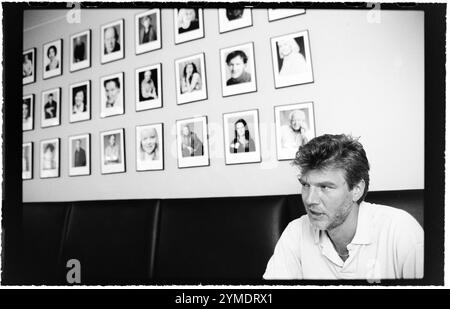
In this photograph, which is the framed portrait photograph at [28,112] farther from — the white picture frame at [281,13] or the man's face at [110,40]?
the white picture frame at [281,13]

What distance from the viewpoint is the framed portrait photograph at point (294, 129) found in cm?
129

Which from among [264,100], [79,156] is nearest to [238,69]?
[264,100]

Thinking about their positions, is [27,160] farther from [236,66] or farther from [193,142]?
[236,66]

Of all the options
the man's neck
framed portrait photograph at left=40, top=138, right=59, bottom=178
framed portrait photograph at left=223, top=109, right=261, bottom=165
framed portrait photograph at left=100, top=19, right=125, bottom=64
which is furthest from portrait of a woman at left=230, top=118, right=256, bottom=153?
framed portrait photograph at left=40, top=138, right=59, bottom=178

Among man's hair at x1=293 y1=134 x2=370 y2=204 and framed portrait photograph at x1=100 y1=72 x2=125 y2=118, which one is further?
framed portrait photograph at x1=100 y1=72 x2=125 y2=118

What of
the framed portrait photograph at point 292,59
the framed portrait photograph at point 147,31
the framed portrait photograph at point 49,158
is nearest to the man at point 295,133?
the framed portrait photograph at point 292,59

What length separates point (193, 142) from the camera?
1.33 metres

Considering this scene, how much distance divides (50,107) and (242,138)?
2.01 ft

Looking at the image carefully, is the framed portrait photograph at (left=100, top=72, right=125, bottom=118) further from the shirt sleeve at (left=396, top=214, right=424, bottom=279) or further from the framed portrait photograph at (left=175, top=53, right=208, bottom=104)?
the shirt sleeve at (left=396, top=214, right=424, bottom=279)

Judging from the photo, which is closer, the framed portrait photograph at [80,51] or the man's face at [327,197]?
the man's face at [327,197]

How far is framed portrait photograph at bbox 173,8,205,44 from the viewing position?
52.8 inches

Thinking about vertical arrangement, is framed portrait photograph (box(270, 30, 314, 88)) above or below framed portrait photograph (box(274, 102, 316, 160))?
above

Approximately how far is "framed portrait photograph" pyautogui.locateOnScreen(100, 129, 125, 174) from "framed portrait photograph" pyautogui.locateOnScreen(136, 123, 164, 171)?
5 centimetres

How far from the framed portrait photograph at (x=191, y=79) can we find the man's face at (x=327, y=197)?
1.38 ft
